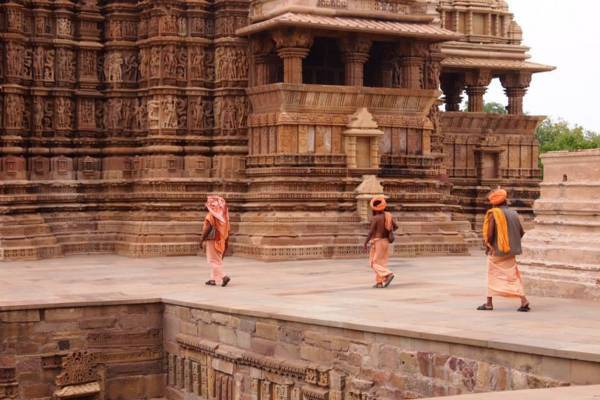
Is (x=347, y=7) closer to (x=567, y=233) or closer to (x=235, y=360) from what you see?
(x=567, y=233)

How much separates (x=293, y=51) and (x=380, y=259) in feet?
21.5

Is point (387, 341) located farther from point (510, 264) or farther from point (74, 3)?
point (74, 3)

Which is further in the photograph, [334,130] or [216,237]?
[334,130]

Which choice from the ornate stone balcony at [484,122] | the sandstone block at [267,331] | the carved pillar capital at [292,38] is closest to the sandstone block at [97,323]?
the sandstone block at [267,331]

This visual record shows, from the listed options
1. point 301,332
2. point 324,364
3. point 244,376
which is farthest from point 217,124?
point 324,364

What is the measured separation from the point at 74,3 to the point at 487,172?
32.9 feet

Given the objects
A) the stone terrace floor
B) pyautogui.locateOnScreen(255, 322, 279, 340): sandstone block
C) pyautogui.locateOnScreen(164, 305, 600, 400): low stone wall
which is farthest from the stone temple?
pyautogui.locateOnScreen(255, 322, 279, 340): sandstone block

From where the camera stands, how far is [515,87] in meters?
26.0

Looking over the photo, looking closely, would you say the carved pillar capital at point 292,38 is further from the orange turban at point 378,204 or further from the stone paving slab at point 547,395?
the stone paving slab at point 547,395

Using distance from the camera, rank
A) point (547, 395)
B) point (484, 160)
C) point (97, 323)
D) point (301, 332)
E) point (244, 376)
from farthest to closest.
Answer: point (484, 160), point (97, 323), point (244, 376), point (301, 332), point (547, 395)

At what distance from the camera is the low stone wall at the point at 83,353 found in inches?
500

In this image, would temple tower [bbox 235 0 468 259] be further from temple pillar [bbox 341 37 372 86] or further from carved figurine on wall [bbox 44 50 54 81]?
carved figurine on wall [bbox 44 50 54 81]

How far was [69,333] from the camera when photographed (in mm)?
12945

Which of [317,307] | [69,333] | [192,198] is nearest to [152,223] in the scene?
[192,198]
